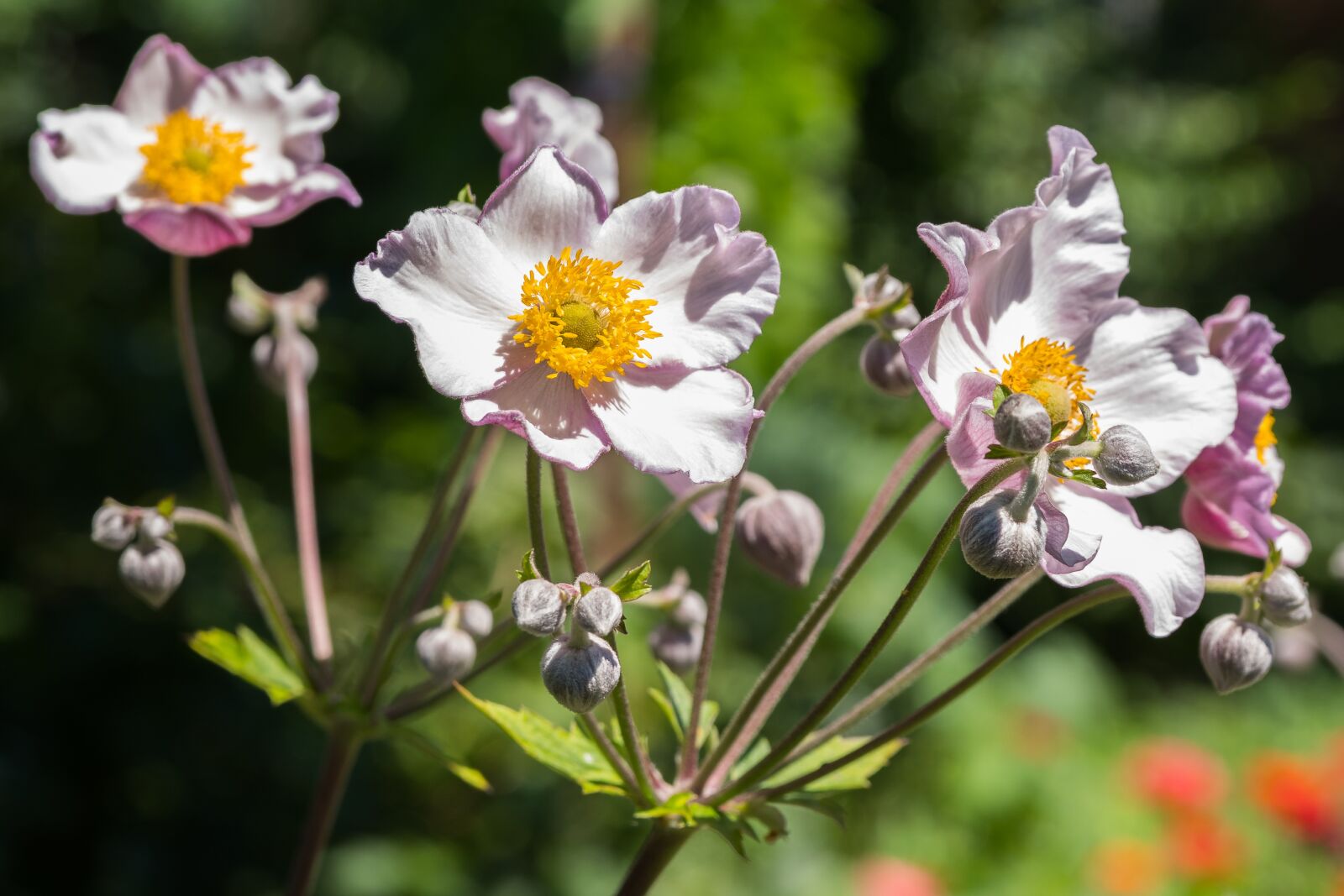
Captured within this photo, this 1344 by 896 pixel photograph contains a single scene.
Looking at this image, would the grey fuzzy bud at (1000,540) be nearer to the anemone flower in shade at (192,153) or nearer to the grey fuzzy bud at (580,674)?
the grey fuzzy bud at (580,674)

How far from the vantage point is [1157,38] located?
1138cm

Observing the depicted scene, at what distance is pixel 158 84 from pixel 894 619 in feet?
5.12

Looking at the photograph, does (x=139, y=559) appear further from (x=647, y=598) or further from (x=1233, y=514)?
(x=1233, y=514)

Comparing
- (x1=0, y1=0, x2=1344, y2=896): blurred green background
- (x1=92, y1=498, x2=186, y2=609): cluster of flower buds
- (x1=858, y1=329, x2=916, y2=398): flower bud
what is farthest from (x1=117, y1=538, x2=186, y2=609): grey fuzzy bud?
(x1=0, y1=0, x2=1344, y2=896): blurred green background

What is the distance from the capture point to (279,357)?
2.18 metres

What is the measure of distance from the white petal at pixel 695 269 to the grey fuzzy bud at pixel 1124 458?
0.42 m

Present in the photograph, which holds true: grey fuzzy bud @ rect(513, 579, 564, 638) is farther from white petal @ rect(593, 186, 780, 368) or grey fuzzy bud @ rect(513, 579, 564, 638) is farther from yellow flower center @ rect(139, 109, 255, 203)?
yellow flower center @ rect(139, 109, 255, 203)

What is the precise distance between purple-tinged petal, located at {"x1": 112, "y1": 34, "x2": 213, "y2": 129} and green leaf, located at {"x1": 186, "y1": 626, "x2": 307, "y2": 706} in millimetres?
900

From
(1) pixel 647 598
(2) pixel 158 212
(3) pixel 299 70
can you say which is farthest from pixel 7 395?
(1) pixel 647 598

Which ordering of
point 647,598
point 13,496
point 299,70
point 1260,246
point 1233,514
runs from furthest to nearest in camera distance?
point 1260,246 → point 299,70 → point 13,496 → point 647,598 → point 1233,514

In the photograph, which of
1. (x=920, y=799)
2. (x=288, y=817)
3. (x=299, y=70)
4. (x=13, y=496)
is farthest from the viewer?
(x=299, y=70)

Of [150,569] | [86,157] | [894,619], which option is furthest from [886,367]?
[86,157]

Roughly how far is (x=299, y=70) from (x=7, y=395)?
2903mm

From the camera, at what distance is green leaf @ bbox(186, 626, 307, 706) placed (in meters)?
1.77
